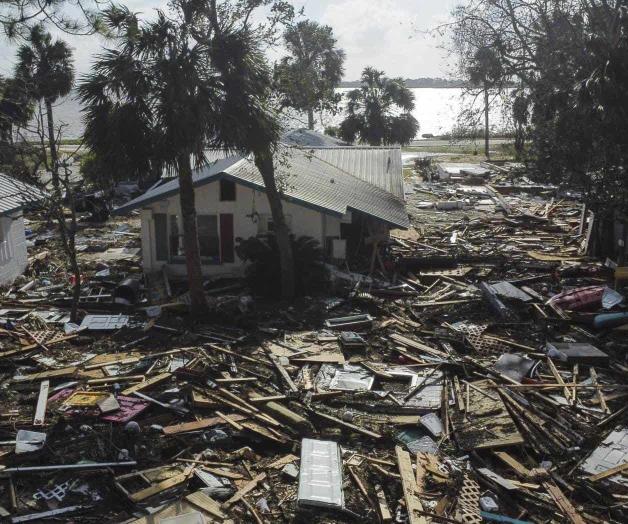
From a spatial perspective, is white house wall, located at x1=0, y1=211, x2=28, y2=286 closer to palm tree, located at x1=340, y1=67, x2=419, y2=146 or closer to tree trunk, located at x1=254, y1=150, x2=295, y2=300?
tree trunk, located at x1=254, y1=150, x2=295, y2=300

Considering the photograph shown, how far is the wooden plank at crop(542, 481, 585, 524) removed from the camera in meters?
9.20

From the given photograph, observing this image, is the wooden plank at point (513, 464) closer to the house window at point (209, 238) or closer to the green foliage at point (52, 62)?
the house window at point (209, 238)

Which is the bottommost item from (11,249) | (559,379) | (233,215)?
(559,379)

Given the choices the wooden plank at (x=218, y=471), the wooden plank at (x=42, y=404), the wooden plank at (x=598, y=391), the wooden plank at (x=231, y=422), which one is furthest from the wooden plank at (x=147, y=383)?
the wooden plank at (x=598, y=391)

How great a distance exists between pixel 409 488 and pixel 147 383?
6.24 m

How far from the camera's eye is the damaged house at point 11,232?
2197 cm

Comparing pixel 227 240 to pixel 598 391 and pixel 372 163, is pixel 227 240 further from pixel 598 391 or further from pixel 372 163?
pixel 598 391

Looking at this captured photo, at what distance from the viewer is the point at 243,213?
2359cm

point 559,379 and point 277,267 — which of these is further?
point 277,267

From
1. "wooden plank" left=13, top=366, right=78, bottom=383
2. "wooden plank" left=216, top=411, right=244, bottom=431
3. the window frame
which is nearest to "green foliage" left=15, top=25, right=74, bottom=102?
the window frame

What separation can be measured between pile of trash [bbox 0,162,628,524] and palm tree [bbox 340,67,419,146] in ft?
95.9

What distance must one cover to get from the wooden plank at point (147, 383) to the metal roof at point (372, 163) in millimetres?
17273

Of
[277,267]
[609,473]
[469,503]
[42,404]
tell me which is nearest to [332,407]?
[469,503]

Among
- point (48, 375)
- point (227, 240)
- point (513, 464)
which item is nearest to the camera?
point (513, 464)
